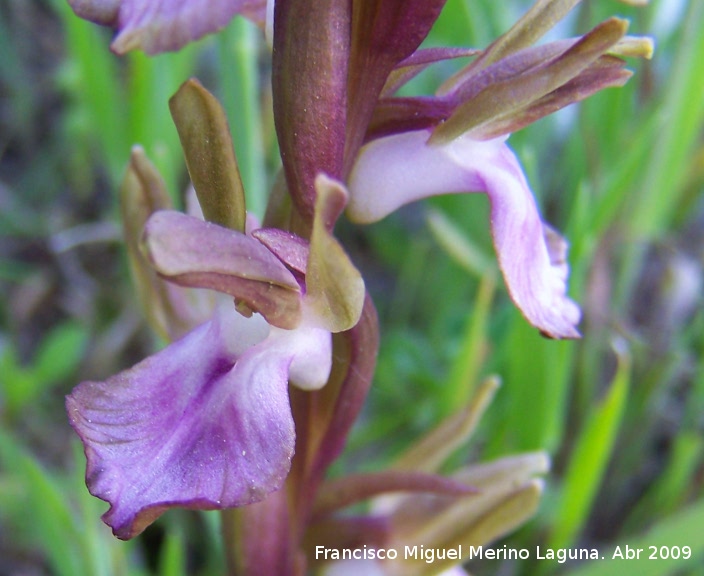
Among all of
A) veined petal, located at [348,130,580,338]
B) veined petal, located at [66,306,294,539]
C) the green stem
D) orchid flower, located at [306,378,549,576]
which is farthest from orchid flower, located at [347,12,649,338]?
the green stem

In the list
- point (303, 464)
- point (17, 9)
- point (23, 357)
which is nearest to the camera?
point (303, 464)

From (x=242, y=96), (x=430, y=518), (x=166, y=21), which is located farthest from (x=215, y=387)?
(x=242, y=96)

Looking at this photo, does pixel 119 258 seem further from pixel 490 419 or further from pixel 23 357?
pixel 490 419

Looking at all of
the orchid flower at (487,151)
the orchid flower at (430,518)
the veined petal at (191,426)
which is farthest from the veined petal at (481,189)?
the orchid flower at (430,518)

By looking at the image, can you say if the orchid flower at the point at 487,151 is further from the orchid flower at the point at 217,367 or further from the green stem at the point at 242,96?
the green stem at the point at 242,96

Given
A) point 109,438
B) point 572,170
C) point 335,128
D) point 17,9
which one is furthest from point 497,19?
point 17,9

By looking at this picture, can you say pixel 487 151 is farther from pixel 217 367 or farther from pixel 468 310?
pixel 468 310
